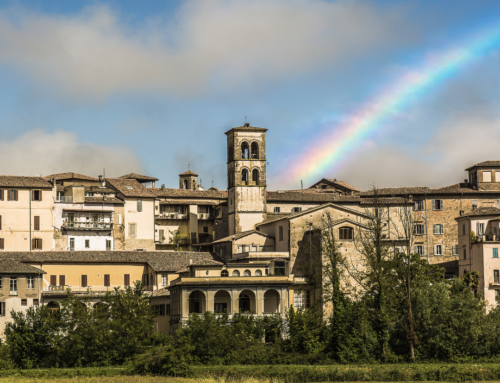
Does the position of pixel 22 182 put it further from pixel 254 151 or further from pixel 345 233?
pixel 345 233

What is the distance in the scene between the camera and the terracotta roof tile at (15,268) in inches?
3125

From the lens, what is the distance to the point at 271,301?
78250 millimetres

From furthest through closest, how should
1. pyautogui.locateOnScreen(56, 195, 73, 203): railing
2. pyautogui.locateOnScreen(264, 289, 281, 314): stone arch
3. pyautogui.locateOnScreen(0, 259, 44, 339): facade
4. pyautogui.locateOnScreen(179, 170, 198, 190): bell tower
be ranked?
pyautogui.locateOnScreen(179, 170, 198, 190): bell tower, pyautogui.locateOnScreen(56, 195, 73, 203): railing, pyautogui.locateOnScreen(0, 259, 44, 339): facade, pyautogui.locateOnScreen(264, 289, 281, 314): stone arch

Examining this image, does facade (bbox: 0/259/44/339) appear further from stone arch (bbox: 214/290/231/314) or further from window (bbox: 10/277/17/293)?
stone arch (bbox: 214/290/231/314)

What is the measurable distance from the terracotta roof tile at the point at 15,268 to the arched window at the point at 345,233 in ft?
88.0

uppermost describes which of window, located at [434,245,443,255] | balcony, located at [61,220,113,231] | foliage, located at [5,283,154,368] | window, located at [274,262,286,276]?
balcony, located at [61,220,113,231]

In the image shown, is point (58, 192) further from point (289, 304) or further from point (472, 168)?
point (472, 168)

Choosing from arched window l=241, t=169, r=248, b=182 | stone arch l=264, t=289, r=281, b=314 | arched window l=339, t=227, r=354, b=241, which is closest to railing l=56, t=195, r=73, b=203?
arched window l=241, t=169, r=248, b=182

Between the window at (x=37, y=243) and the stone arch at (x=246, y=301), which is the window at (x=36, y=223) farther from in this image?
the stone arch at (x=246, y=301)

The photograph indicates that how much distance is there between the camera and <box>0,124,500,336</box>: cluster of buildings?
7919 centimetres

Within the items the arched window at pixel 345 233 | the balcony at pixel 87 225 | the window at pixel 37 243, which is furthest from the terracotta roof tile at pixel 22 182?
the arched window at pixel 345 233

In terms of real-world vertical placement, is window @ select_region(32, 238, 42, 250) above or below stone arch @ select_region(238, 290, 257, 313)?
above

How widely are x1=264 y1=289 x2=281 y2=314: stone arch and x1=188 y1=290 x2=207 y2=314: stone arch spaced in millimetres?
5567

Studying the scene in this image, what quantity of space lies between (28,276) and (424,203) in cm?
4541
